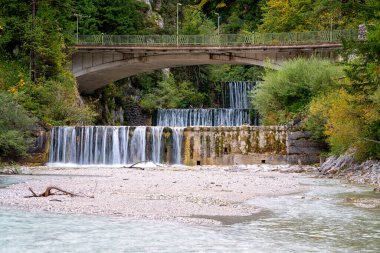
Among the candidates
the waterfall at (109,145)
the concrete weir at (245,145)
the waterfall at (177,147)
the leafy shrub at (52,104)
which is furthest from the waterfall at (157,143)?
the leafy shrub at (52,104)

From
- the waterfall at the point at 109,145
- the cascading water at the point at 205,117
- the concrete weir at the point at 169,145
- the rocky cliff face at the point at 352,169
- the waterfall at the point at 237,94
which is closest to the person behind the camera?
the rocky cliff face at the point at 352,169

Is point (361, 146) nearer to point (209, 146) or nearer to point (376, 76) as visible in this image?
point (376, 76)

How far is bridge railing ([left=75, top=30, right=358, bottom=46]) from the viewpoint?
155ft

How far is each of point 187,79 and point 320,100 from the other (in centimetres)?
3679

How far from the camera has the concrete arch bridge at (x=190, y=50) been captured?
47406 millimetres

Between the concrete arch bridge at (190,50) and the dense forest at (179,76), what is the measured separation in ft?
8.23

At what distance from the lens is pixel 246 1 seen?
80.0 metres

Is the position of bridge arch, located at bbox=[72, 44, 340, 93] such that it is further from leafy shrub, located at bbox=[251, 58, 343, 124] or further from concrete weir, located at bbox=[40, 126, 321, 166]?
concrete weir, located at bbox=[40, 126, 321, 166]

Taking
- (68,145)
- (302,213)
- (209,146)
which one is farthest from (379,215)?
(68,145)

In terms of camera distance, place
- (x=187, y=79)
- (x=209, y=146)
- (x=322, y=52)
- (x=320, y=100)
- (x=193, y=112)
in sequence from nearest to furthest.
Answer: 1. (x=320, y=100)
2. (x=209, y=146)
3. (x=322, y=52)
4. (x=193, y=112)
5. (x=187, y=79)

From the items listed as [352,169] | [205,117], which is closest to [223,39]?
[205,117]

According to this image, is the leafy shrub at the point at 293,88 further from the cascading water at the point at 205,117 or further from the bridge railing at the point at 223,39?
the cascading water at the point at 205,117

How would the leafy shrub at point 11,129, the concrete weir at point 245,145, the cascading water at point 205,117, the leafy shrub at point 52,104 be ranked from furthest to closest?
the cascading water at point 205,117, the leafy shrub at point 52,104, the concrete weir at point 245,145, the leafy shrub at point 11,129

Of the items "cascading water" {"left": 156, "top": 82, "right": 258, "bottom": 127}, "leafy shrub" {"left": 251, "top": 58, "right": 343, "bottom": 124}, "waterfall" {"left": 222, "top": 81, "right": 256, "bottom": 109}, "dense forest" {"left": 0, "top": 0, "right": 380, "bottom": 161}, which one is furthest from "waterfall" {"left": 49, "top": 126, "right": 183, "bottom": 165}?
"waterfall" {"left": 222, "top": 81, "right": 256, "bottom": 109}
